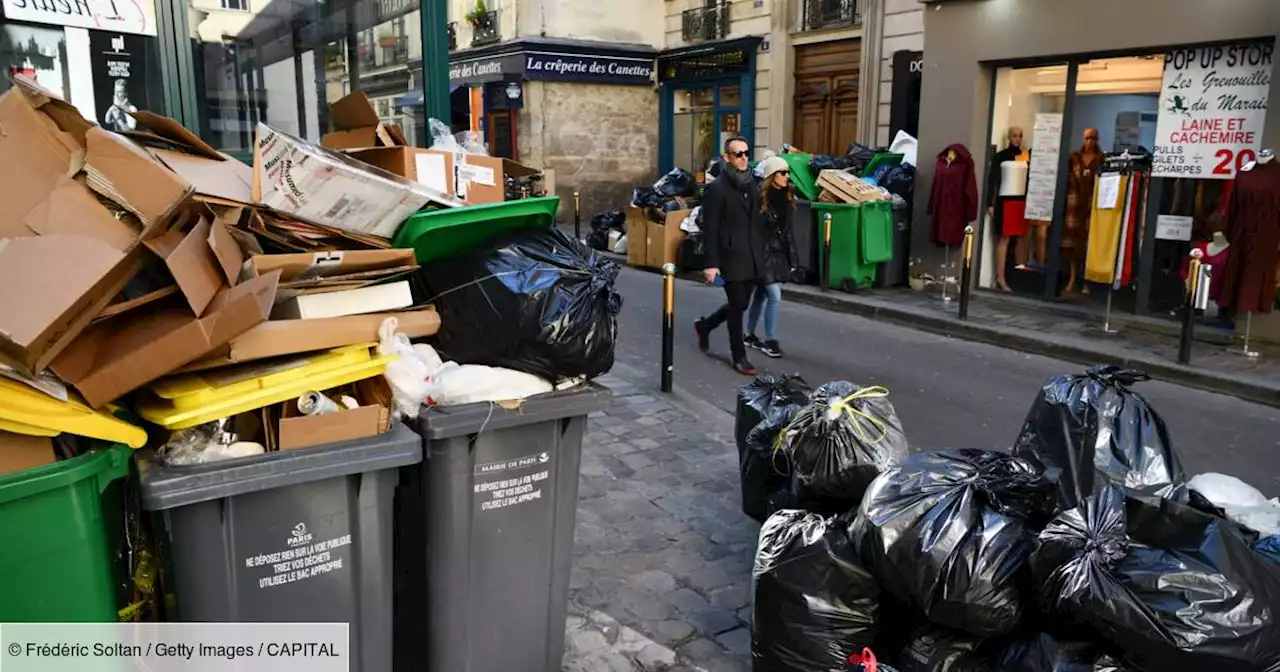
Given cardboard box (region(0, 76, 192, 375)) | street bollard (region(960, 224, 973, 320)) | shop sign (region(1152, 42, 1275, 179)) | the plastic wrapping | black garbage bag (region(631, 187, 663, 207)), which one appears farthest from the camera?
black garbage bag (region(631, 187, 663, 207))

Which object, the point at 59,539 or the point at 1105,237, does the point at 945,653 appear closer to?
the point at 59,539

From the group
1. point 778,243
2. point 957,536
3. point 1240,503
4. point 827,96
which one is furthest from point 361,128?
point 827,96

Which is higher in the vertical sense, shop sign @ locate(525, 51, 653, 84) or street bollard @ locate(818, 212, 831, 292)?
shop sign @ locate(525, 51, 653, 84)

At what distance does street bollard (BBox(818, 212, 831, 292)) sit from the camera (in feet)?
36.1

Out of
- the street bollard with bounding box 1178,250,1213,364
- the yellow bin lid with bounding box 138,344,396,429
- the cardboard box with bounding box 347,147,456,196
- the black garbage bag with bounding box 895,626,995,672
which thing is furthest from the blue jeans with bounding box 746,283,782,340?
the yellow bin lid with bounding box 138,344,396,429

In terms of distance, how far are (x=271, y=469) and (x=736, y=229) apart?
5528 millimetres

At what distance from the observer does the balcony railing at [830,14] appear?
15.8 meters

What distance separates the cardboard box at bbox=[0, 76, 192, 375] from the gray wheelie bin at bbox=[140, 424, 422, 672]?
0.45 metres

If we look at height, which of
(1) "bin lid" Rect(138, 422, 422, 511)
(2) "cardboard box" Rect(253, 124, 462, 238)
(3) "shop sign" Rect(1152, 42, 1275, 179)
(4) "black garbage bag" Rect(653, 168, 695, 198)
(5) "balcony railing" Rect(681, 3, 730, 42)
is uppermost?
(5) "balcony railing" Rect(681, 3, 730, 42)

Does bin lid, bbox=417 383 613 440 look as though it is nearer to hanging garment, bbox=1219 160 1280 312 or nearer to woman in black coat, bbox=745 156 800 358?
woman in black coat, bbox=745 156 800 358

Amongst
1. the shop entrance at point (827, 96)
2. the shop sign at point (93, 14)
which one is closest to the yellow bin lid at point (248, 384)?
the shop sign at point (93, 14)

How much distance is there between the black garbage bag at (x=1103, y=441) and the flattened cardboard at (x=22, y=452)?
3136 millimetres

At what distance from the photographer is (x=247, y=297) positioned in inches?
91.9

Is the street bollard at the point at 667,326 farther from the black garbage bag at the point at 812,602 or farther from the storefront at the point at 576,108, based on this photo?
the storefront at the point at 576,108
